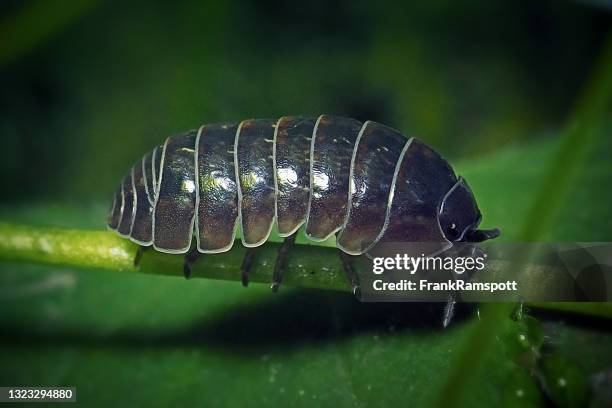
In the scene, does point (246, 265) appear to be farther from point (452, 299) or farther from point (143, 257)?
A: point (452, 299)

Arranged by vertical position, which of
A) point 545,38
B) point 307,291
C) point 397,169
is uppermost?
point 545,38

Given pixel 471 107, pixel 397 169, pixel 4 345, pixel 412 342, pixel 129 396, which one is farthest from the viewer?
pixel 471 107

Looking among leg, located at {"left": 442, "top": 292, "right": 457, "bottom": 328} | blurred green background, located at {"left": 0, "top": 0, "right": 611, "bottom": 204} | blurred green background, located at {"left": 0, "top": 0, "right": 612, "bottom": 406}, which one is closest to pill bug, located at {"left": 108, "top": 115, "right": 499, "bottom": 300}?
leg, located at {"left": 442, "top": 292, "right": 457, "bottom": 328}

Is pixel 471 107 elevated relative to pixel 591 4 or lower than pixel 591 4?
lower

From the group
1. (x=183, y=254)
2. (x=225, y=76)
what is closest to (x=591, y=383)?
(x=183, y=254)

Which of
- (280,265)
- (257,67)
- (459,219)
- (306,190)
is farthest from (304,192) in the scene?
(257,67)

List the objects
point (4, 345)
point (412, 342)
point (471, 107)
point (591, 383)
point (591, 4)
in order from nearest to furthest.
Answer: point (591, 383), point (412, 342), point (4, 345), point (591, 4), point (471, 107)

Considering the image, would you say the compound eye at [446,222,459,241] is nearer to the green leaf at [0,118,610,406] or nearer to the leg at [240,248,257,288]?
the green leaf at [0,118,610,406]

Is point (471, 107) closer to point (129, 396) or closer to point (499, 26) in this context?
point (499, 26)
